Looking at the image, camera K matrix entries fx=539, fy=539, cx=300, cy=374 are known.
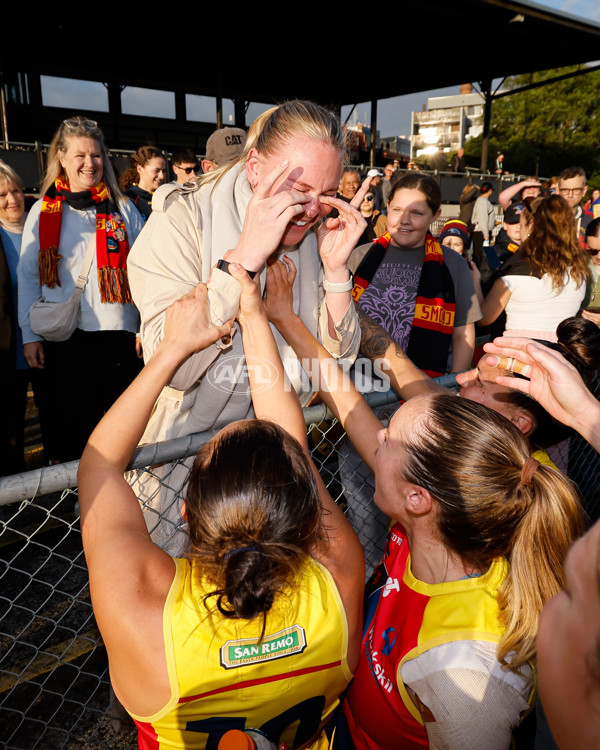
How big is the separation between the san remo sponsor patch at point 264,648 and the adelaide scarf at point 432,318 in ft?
6.96

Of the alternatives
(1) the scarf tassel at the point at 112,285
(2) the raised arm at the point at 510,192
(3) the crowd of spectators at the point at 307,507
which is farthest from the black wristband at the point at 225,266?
(2) the raised arm at the point at 510,192

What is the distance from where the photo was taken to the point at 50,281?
322cm

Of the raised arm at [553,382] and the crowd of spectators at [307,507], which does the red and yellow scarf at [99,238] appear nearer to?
the crowd of spectators at [307,507]

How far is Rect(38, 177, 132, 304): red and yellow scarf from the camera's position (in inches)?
126

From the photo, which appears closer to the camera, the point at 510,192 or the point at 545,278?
the point at 545,278

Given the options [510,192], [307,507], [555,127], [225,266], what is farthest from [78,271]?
[555,127]

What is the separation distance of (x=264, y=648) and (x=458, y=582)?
0.52 m

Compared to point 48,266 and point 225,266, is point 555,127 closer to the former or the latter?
point 48,266

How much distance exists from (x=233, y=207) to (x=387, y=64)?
17.7 meters

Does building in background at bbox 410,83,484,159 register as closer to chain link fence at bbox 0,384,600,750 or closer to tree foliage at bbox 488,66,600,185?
tree foliage at bbox 488,66,600,185

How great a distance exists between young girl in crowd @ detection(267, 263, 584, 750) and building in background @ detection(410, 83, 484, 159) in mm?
98504

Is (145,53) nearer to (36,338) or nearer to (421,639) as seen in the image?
(36,338)

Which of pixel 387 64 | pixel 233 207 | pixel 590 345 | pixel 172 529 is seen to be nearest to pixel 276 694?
pixel 172 529

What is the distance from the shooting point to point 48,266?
320cm
